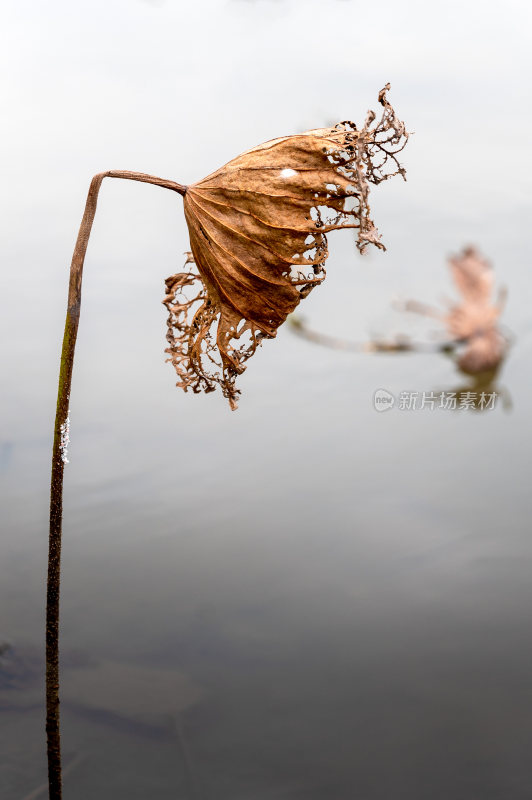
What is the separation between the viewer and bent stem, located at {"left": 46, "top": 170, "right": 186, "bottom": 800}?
1.13 m

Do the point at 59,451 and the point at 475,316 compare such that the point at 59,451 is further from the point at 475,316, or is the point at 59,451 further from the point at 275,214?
the point at 475,316

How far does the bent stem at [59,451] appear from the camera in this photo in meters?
1.13

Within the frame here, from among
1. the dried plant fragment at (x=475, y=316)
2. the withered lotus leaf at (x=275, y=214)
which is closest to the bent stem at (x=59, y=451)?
the withered lotus leaf at (x=275, y=214)

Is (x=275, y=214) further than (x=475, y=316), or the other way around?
(x=475, y=316)

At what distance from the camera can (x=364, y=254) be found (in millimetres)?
1193

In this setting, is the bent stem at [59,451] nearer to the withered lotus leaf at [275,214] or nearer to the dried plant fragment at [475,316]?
the withered lotus leaf at [275,214]

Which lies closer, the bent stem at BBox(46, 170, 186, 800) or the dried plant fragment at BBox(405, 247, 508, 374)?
the bent stem at BBox(46, 170, 186, 800)

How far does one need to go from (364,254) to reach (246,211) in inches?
8.2

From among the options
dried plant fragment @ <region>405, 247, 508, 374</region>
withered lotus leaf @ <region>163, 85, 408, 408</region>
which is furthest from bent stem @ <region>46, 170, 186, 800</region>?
dried plant fragment @ <region>405, 247, 508, 374</region>

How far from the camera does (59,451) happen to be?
1191 mm

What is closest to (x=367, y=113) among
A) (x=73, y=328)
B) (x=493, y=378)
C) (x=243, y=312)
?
(x=243, y=312)

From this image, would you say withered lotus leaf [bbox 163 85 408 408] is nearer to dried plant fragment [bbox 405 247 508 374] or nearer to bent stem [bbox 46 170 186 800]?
bent stem [bbox 46 170 186 800]

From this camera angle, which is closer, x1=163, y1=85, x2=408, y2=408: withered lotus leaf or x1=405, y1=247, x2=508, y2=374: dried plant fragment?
x1=163, y1=85, x2=408, y2=408: withered lotus leaf

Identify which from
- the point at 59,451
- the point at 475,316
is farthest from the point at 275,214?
the point at 475,316
